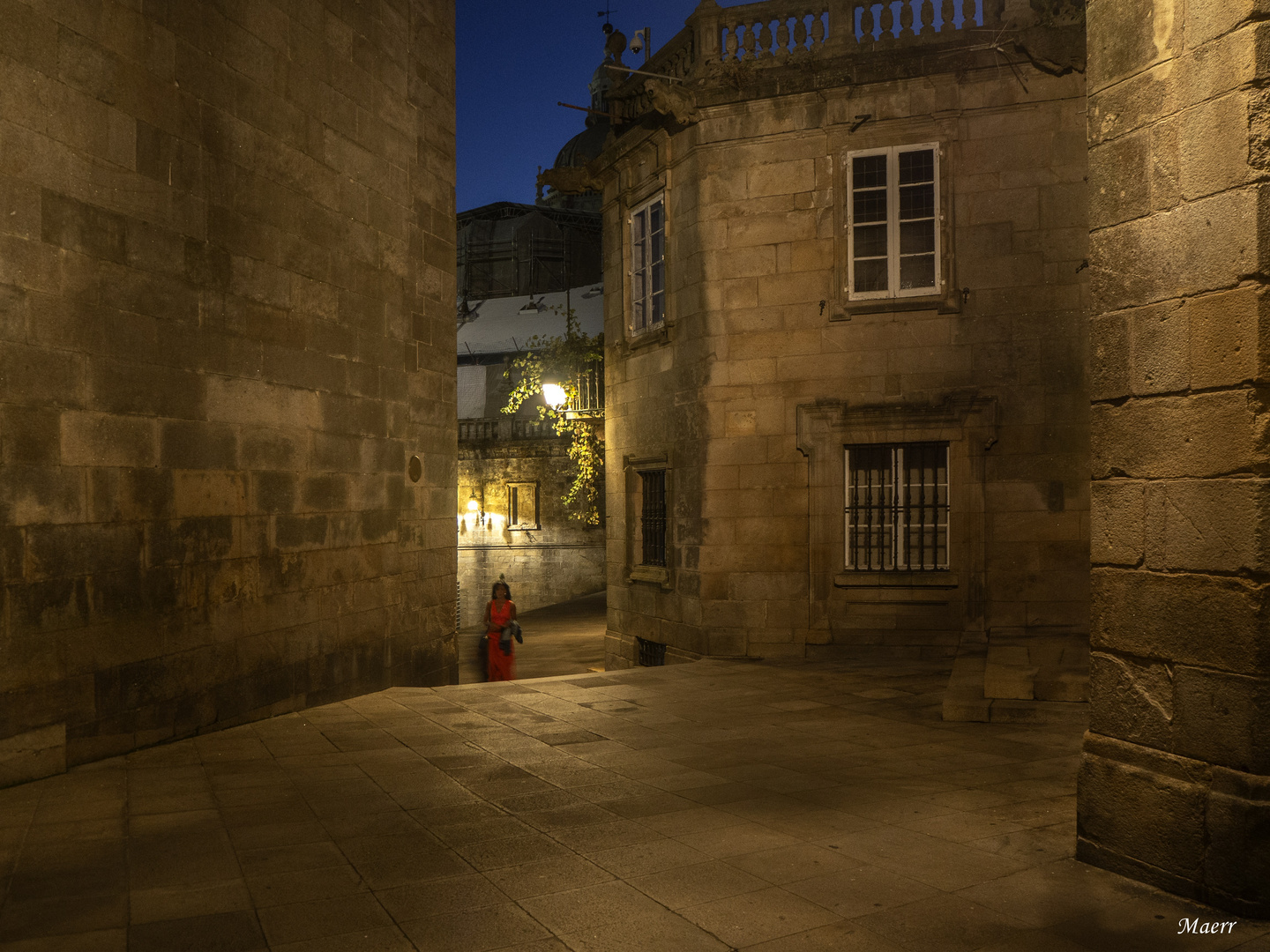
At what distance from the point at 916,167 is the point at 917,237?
2.65 ft

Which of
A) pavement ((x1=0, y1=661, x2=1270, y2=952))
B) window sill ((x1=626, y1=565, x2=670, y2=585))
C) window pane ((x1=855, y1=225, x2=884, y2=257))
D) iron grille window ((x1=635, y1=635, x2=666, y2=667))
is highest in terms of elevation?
window pane ((x1=855, y1=225, x2=884, y2=257))

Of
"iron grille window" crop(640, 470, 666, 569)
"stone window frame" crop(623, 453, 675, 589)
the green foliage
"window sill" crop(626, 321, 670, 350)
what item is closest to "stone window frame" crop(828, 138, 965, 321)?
"window sill" crop(626, 321, 670, 350)

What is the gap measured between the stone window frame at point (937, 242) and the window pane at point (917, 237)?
0.41 feet

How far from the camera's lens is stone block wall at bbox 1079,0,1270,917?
3.67 m

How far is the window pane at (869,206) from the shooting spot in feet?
36.9

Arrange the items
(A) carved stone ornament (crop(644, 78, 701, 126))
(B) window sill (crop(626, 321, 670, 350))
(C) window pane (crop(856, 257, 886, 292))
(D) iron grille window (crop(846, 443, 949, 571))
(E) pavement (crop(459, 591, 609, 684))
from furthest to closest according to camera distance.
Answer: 1. (E) pavement (crop(459, 591, 609, 684))
2. (B) window sill (crop(626, 321, 670, 350))
3. (A) carved stone ornament (crop(644, 78, 701, 126))
4. (C) window pane (crop(856, 257, 886, 292))
5. (D) iron grille window (crop(846, 443, 949, 571))

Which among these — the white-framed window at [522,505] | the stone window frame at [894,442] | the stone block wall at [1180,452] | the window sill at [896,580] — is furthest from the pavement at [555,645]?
the stone block wall at [1180,452]

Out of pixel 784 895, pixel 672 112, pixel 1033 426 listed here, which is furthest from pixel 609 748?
pixel 672 112

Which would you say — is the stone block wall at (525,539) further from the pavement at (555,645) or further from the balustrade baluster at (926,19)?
the balustrade baluster at (926,19)

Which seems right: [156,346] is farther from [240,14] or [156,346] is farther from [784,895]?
[784,895]

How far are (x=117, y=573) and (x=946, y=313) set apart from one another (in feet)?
28.1

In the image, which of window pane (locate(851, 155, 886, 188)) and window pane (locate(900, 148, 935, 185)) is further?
window pane (locate(851, 155, 886, 188))

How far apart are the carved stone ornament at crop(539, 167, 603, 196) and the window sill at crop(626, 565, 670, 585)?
5612 mm

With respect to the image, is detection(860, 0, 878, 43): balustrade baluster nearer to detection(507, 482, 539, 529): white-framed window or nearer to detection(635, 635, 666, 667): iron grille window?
detection(635, 635, 666, 667): iron grille window
